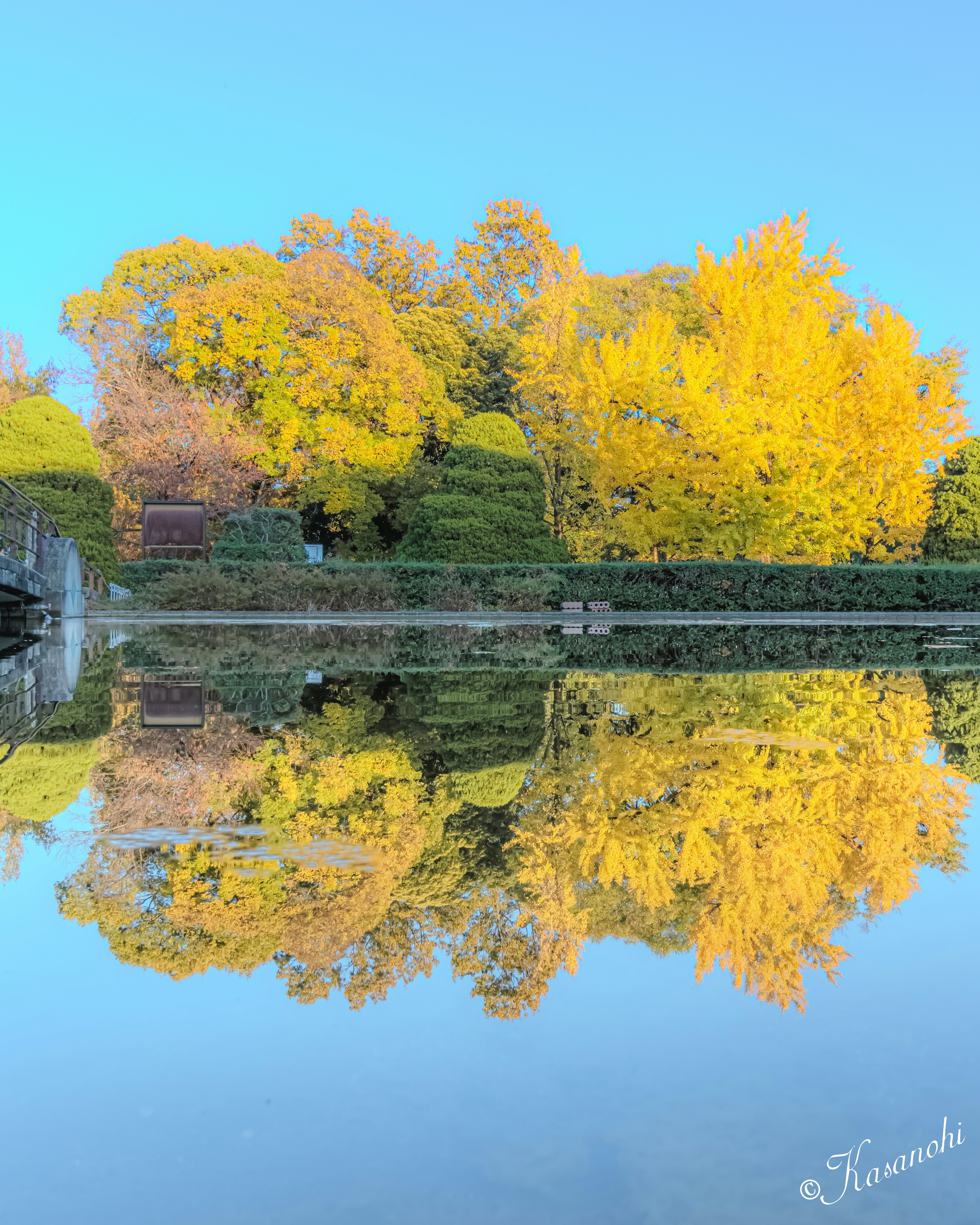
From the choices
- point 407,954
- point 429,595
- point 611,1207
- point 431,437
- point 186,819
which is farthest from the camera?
point 431,437

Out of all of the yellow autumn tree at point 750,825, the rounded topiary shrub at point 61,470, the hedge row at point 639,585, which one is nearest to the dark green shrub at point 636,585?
the hedge row at point 639,585

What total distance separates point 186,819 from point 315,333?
3898 cm

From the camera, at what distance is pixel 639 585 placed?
29.3 m

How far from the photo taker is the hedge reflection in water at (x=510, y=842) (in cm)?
309

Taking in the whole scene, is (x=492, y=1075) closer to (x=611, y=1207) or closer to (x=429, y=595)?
(x=611, y=1207)

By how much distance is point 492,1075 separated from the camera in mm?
2311

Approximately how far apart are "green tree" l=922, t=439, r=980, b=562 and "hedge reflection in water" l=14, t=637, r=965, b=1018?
34.9m

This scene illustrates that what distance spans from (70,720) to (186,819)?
348cm

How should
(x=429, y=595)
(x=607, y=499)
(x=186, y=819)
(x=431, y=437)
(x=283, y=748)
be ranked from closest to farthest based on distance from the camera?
(x=186, y=819), (x=283, y=748), (x=429, y=595), (x=607, y=499), (x=431, y=437)

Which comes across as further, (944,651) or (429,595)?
(429,595)

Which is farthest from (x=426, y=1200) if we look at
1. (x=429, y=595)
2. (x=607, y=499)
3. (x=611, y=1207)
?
(x=607, y=499)

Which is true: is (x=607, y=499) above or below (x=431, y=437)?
below

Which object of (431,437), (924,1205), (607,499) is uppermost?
A: (431,437)

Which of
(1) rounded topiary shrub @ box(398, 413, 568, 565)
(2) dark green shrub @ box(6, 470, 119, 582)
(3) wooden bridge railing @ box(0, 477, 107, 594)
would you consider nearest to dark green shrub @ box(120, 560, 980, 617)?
(2) dark green shrub @ box(6, 470, 119, 582)
